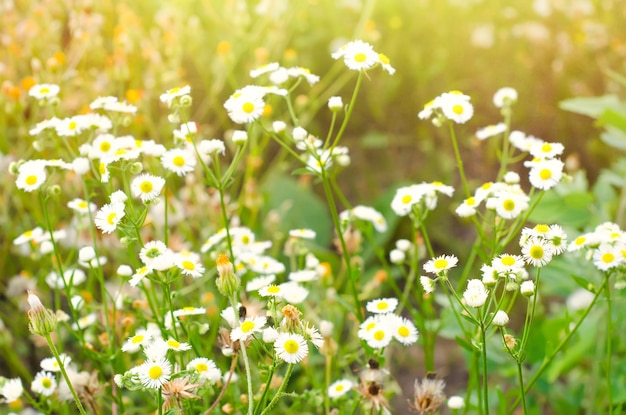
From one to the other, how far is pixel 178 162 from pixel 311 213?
1.21 meters

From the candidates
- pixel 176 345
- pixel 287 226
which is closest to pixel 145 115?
pixel 287 226

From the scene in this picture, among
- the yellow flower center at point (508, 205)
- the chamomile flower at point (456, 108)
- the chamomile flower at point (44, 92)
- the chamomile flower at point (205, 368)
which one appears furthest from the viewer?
the chamomile flower at point (44, 92)

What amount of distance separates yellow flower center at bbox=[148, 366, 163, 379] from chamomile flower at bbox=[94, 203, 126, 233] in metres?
0.20

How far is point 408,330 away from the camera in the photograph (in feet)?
3.40

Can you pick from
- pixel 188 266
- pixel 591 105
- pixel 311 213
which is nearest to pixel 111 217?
pixel 188 266

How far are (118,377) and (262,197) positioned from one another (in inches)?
45.9

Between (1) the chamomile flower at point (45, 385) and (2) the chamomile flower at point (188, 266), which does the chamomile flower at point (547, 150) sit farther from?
(1) the chamomile flower at point (45, 385)

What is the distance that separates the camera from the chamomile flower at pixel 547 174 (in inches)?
40.8

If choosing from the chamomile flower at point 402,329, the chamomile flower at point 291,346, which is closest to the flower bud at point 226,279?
the chamomile flower at point 291,346

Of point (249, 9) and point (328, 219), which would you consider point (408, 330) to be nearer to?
point (328, 219)

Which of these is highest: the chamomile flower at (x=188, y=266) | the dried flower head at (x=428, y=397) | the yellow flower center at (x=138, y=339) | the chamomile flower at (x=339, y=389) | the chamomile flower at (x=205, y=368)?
the chamomile flower at (x=188, y=266)

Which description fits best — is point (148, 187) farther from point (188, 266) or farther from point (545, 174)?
point (545, 174)

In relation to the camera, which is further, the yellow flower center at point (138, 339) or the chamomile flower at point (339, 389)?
the chamomile flower at point (339, 389)

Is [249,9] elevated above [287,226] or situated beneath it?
elevated above
